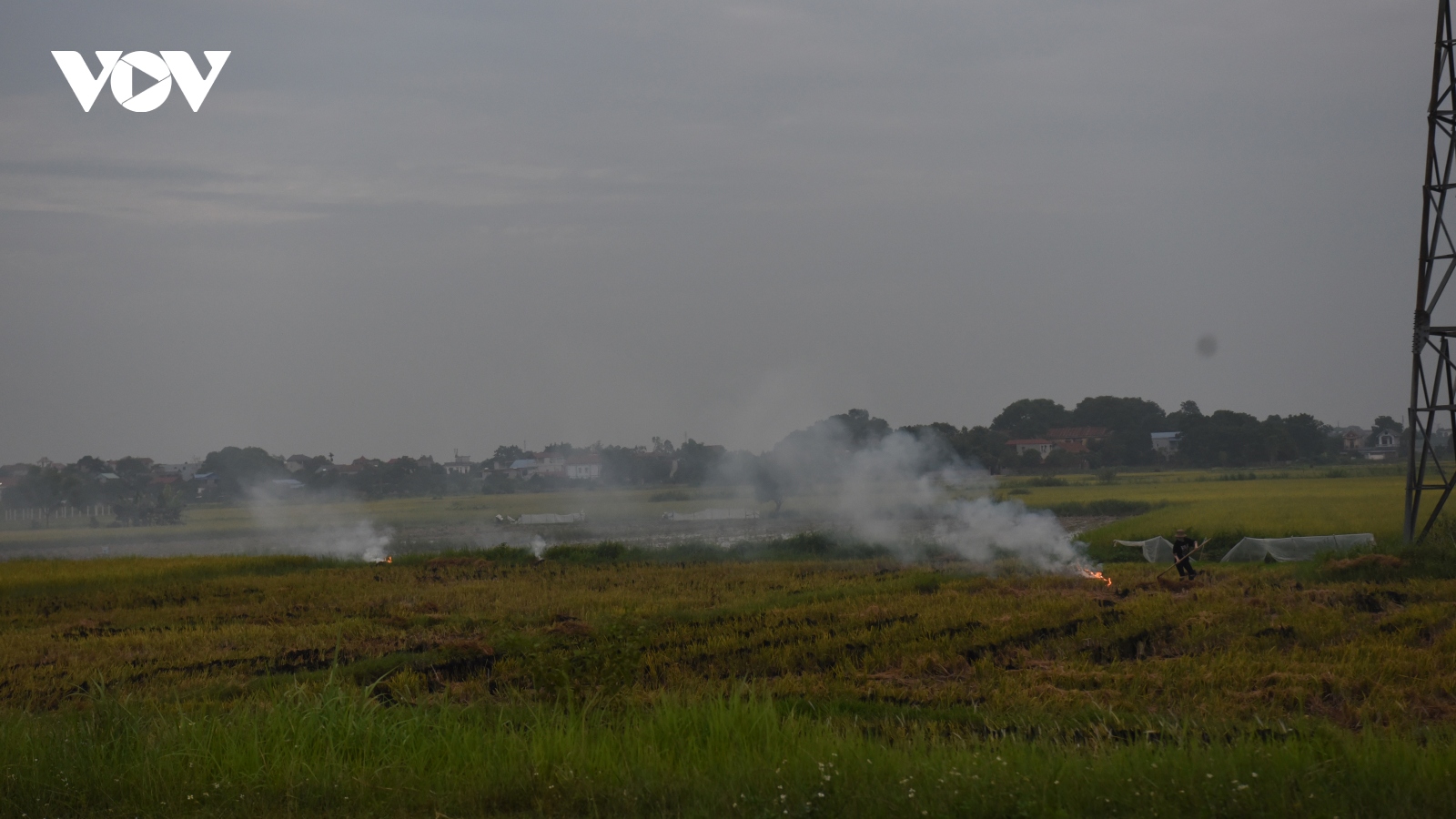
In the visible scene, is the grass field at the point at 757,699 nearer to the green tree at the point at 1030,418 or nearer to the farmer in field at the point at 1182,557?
the farmer in field at the point at 1182,557

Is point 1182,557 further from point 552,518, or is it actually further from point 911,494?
point 552,518

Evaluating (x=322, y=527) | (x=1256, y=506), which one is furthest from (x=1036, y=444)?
(x=322, y=527)

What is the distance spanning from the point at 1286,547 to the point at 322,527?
48943 millimetres

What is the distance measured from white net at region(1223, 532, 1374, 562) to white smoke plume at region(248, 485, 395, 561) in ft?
83.7

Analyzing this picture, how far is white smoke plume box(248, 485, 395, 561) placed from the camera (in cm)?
4410

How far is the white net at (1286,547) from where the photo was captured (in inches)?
1006

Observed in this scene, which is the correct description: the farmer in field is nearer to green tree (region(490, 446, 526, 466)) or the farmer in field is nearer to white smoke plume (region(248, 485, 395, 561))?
white smoke plume (region(248, 485, 395, 561))

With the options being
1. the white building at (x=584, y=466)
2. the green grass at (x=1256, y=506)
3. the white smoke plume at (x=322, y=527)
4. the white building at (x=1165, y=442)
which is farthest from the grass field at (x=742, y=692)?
the white building at (x=584, y=466)

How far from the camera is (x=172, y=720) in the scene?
8719 mm

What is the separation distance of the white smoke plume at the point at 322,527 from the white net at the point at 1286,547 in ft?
83.7

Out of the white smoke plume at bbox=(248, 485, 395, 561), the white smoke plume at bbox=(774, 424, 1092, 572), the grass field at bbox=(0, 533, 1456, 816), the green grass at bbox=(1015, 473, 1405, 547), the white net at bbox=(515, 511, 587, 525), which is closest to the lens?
the grass field at bbox=(0, 533, 1456, 816)

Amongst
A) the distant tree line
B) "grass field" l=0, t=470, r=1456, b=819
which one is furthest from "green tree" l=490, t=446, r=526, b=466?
"grass field" l=0, t=470, r=1456, b=819

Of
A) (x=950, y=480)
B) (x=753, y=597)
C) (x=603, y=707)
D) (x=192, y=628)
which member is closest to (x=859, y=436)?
(x=950, y=480)

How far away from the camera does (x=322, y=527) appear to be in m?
59.2
